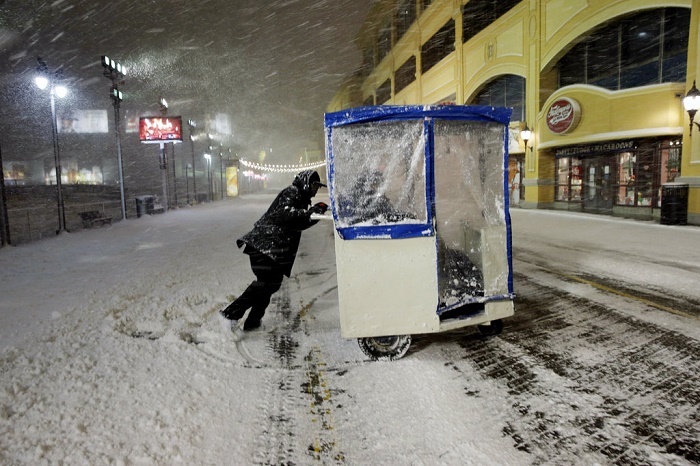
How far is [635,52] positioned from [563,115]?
3.72m

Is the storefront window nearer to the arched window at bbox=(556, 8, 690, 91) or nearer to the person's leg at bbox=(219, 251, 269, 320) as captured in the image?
the arched window at bbox=(556, 8, 690, 91)

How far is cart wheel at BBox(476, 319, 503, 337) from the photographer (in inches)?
194

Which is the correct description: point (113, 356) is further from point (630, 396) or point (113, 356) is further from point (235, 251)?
point (235, 251)

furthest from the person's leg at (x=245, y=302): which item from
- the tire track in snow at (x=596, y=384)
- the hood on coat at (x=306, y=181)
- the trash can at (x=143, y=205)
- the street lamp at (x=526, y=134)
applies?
the trash can at (x=143, y=205)

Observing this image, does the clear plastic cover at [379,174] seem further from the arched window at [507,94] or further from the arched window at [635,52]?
the arched window at [507,94]

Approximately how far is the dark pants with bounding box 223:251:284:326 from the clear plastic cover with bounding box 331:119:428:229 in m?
1.45

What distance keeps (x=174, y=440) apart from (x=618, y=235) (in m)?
13.5

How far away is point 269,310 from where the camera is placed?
6.25m

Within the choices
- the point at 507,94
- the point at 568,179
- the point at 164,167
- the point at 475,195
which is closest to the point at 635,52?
the point at 568,179

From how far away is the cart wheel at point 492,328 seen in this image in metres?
4.92

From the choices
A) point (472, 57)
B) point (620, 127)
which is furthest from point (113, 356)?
point (472, 57)

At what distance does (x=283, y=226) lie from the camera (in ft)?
16.0

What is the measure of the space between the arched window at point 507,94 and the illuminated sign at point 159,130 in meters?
22.7

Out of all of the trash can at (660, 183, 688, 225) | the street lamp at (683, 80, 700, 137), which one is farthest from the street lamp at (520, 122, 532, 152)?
the trash can at (660, 183, 688, 225)
